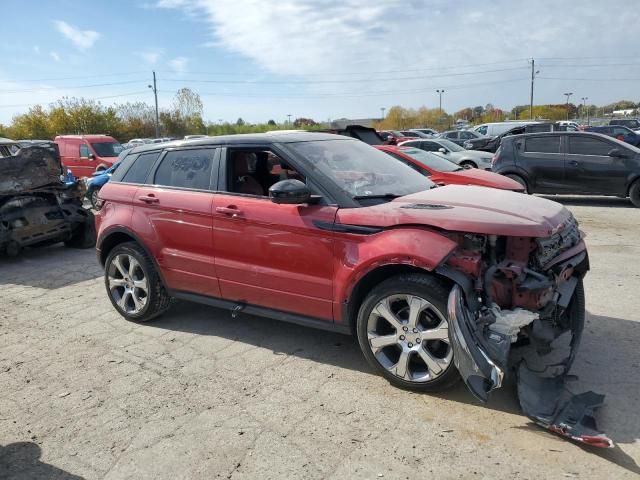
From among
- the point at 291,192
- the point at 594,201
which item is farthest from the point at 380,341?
the point at 594,201

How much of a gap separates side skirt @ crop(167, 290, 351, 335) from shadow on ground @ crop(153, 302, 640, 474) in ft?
1.06

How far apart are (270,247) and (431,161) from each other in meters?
6.41

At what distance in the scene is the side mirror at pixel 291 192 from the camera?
12.1ft

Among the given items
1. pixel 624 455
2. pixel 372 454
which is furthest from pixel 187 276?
pixel 624 455

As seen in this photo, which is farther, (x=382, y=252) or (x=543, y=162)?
(x=543, y=162)

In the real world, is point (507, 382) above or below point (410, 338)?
below

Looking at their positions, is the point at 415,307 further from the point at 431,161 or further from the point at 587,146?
the point at 587,146

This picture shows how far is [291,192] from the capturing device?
12.1 feet

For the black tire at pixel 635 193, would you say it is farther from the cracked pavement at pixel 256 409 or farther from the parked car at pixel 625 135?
the parked car at pixel 625 135

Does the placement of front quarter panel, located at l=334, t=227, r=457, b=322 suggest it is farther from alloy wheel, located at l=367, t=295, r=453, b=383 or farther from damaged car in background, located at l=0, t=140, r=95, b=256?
damaged car in background, located at l=0, t=140, r=95, b=256

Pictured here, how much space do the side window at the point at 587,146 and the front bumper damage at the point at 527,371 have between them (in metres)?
8.83

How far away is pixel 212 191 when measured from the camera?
173 inches

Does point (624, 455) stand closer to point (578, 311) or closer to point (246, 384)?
point (578, 311)

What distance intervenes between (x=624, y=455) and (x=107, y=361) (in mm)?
3672
